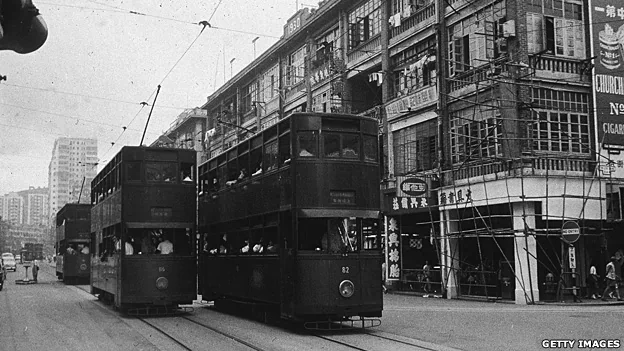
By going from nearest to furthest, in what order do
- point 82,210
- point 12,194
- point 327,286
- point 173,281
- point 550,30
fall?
point 327,286, point 173,281, point 550,30, point 82,210, point 12,194

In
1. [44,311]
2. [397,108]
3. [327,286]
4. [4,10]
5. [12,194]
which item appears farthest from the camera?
[12,194]

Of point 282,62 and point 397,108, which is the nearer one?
point 397,108

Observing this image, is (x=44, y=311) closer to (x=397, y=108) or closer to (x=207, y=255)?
(x=207, y=255)

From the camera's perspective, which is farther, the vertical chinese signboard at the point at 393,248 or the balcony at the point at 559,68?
the vertical chinese signboard at the point at 393,248

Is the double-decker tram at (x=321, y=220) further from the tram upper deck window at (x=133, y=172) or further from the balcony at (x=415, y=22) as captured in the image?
the balcony at (x=415, y=22)

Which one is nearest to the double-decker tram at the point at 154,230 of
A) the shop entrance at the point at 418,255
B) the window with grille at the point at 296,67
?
the shop entrance at the point at 418,255

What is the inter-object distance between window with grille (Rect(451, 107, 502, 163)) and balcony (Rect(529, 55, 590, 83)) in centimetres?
198

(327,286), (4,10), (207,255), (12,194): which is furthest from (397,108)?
(12,194)

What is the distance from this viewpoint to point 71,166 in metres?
103

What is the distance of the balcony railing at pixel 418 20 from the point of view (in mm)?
27656

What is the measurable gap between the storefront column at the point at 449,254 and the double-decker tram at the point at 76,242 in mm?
20134

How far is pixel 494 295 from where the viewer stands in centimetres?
2445

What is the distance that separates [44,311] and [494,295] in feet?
47.4

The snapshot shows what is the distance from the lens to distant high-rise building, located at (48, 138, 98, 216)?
96.3 meters
